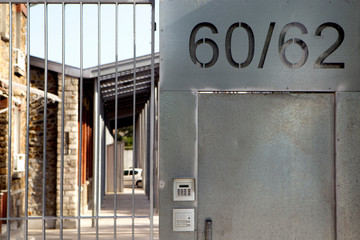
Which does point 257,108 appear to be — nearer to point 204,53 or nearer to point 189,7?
point 204,53

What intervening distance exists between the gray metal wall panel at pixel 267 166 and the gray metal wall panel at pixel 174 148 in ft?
0.28

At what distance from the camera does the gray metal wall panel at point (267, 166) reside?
448cm

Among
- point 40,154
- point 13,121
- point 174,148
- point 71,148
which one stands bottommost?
point 40,154

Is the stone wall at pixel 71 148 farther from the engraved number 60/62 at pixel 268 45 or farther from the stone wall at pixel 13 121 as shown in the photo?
the engraved number 60/62 at pixel 268 45

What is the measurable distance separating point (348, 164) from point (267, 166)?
24.3 inches

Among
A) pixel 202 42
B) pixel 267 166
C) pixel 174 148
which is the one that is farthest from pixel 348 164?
pixel 202 42

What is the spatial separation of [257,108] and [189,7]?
3.00 ft

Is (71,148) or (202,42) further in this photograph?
(71,148)

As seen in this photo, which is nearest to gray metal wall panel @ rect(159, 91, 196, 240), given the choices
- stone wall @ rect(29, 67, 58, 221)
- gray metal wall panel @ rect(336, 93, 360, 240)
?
gray metal wall panel @ rect(336, 93, 360, 240)

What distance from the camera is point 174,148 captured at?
14.6 feet

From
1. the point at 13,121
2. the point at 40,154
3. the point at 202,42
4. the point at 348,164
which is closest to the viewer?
the point at 202,42

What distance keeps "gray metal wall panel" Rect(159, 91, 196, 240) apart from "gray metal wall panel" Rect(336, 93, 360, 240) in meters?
1.11

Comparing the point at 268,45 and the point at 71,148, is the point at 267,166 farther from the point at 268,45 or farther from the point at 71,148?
the point at 71,148

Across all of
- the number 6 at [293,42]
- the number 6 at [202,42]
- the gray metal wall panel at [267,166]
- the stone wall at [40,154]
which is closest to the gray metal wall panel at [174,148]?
the gray metal wall panel at [267,166]
